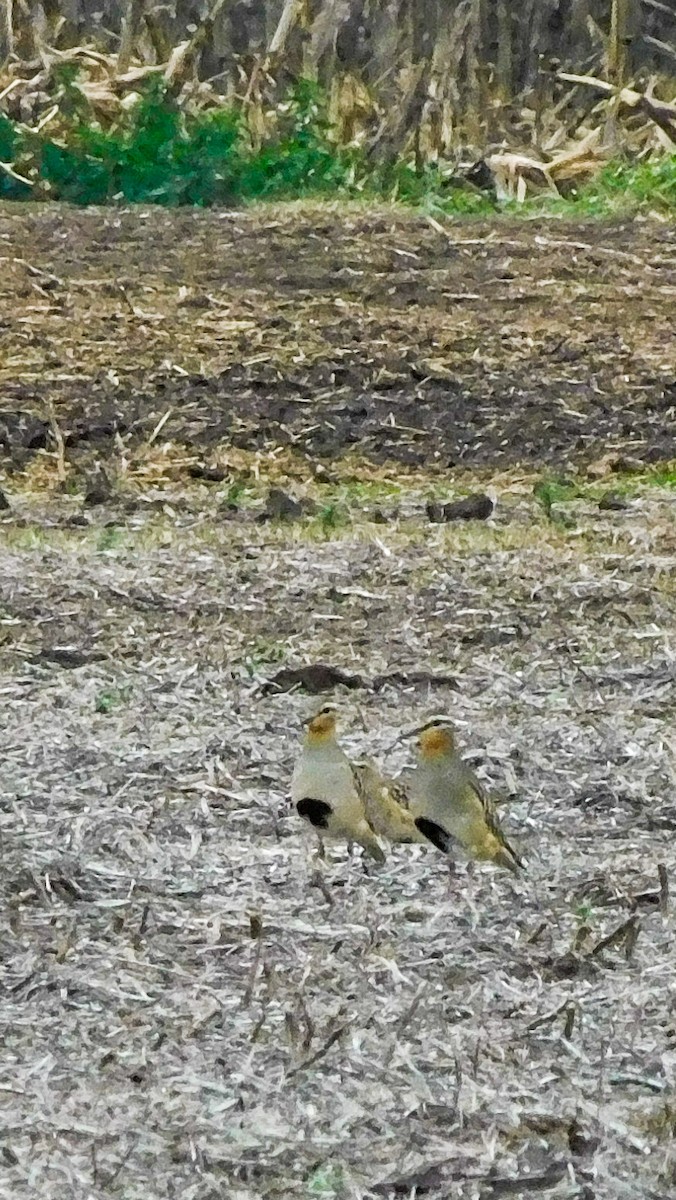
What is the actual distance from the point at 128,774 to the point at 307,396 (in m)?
3.36

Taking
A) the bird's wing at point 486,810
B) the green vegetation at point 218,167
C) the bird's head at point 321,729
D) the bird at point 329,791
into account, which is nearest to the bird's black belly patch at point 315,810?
the bird at point 329,791

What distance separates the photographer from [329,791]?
10.8 feet

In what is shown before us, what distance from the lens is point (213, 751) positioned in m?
3.99

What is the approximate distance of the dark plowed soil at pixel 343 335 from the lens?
6.87 meters

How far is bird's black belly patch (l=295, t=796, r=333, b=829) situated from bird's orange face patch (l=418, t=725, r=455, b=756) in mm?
176

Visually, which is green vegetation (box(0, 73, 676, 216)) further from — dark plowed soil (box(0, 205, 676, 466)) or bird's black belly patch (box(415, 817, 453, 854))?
bird's black belly patch (box(415, 817, 453, 854))

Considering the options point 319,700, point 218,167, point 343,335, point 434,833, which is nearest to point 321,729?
point 434,833

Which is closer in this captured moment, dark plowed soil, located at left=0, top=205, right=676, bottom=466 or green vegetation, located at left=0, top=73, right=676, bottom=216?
dark plowed soil, located at left=0, top=205, right=676, bottom=466

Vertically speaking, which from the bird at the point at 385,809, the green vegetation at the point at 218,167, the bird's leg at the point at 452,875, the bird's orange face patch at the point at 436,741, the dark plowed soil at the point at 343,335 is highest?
the bird's orange face patch at the point at 436,741

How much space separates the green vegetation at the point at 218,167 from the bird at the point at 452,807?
637 cm

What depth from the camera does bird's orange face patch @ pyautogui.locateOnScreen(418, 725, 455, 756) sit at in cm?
332

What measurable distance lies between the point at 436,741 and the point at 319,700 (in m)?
1.01

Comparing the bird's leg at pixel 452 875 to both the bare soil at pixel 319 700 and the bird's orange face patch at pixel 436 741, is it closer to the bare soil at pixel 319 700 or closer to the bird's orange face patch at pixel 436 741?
the bare soil at pixel 319 700

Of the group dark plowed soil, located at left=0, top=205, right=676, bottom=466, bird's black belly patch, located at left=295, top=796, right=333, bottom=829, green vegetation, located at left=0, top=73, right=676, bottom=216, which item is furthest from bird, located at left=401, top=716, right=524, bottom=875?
green vegetation, located at left=0, top=73, right=676, bottom=216
